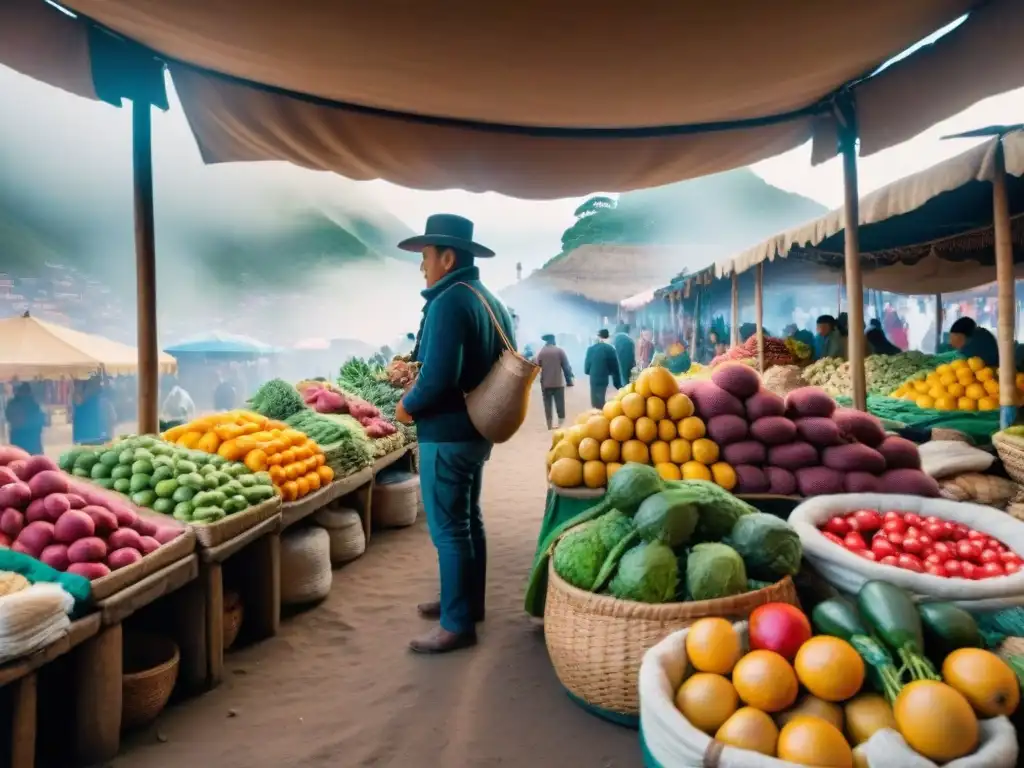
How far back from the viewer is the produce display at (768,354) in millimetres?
9312

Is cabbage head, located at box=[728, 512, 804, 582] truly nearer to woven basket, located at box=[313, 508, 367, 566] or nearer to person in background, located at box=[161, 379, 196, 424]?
woven basket, located at box=[313, 508, 367, 566]

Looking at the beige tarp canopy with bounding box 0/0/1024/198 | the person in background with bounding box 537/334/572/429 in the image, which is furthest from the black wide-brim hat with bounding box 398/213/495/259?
the person in background with bounding box 537/334/572/429

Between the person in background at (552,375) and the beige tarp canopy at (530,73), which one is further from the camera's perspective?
the person in background at (552,375)

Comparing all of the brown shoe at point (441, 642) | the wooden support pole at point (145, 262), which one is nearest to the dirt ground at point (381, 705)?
the brown shoe at point (441, 642)

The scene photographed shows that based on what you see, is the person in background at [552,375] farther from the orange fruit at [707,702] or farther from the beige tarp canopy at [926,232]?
the orange fruit at [707,702]

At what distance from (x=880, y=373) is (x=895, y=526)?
498 cm

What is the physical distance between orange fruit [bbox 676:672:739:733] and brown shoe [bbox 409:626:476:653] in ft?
5.44

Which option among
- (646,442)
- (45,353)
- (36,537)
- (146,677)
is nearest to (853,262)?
(646,442)

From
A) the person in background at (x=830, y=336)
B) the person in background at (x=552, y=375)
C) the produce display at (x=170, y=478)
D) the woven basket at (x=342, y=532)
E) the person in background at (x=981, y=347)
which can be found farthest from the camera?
the person in background at (x=552, y=375)

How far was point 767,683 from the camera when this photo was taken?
1.50 m

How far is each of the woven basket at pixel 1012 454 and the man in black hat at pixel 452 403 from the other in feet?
8.97

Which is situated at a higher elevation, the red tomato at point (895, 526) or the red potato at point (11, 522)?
the red potato at point (11, 522)

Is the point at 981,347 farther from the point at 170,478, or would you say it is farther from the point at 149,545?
the point at 149,545

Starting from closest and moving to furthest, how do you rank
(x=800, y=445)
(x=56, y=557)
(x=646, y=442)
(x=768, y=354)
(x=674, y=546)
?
(x=56, y=557) → (x=674, y=546) → (x=800, y=445) → (x=646, y=442) → (x=768, y=354)
